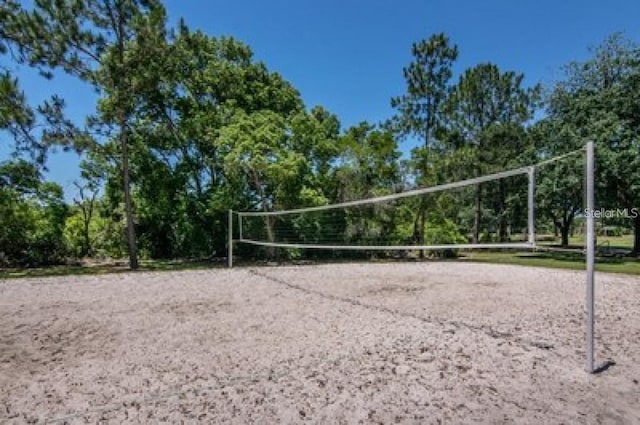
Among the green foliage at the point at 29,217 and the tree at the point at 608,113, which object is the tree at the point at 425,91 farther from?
the green foliage at the point at 29,217

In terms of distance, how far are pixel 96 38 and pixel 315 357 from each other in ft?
42.4

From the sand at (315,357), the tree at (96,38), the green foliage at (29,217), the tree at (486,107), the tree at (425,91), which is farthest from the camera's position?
the tree at (486,107)

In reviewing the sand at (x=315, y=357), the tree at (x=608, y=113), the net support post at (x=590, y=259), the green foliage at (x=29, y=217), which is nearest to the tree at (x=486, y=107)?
the tree at (x=608, y=113)

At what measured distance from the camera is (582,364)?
3.69 metres

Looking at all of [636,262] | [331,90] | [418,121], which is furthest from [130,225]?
[636,262]

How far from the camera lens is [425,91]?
64.4 ft

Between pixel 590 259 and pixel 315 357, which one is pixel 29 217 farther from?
pixel 590 259

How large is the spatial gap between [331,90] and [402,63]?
4687 millimetres

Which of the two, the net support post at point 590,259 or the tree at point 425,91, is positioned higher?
the tree at point 425,91

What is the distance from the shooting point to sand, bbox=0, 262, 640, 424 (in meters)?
2.82

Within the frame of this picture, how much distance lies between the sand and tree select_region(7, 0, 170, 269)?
299 inches

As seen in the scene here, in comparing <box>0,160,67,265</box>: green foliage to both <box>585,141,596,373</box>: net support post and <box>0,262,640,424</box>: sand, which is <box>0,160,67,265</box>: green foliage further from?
<box>585,141,596,373</box>: net support post

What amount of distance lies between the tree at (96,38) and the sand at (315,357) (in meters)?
7.59

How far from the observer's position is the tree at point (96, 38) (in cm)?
1144
